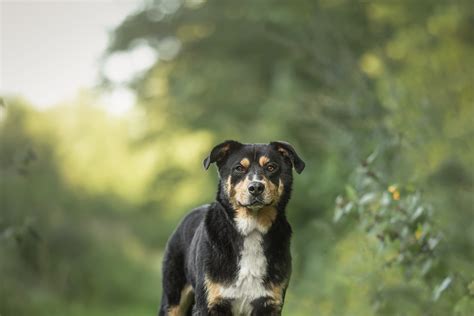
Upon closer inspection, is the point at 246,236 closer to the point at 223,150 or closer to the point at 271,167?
the point at 271,167

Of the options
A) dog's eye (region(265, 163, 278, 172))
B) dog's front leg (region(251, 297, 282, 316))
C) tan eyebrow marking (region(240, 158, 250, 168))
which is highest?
tan eyebrow marking (region(240, 158, 250, 168))

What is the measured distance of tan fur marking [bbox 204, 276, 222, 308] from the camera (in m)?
6.11

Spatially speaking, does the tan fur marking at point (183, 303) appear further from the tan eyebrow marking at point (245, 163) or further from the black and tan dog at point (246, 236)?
the tan eyebrow marking at point (245, 163)

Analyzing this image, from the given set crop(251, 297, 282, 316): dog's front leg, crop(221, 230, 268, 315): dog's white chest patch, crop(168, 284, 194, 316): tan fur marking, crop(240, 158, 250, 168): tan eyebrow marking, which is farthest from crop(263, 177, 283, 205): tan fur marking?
crop(168, 284, 194, 316): tan fur marking

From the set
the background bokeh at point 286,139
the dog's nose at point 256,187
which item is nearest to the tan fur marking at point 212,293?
the dog's nose at point 256,187

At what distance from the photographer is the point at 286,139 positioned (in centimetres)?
1845

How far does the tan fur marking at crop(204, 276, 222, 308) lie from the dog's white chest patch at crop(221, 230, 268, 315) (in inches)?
1.5

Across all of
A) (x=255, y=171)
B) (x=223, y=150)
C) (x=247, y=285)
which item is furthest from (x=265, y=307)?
(x=223, y=150)

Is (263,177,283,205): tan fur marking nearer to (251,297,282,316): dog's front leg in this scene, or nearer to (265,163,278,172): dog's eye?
(265,163,278,172): dog's eye

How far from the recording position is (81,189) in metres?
18.2

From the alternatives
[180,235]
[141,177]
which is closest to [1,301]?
[180,235]

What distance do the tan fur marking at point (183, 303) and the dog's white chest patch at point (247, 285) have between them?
2.94ft

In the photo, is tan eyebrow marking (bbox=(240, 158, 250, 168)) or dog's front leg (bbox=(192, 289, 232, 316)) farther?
tan eyebrow marking (bbox=(240, 158, 250, 168))

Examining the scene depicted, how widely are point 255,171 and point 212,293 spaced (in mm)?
887
